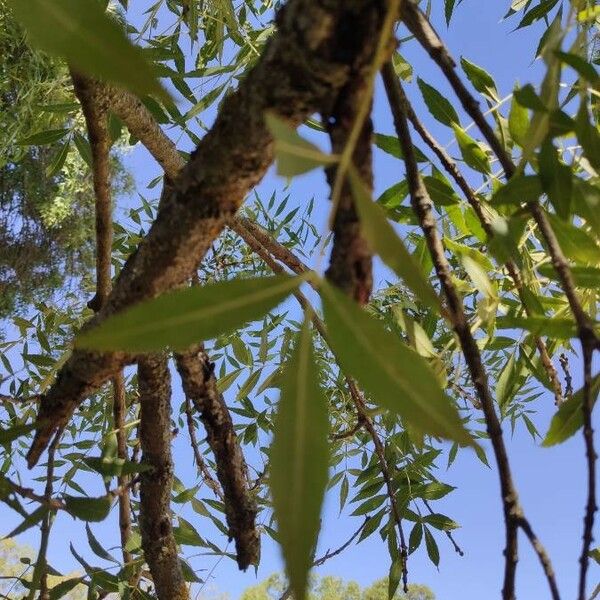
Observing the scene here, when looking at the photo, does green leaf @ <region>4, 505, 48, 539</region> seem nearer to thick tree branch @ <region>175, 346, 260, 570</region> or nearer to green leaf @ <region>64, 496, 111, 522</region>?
green leaf @ <region>64, 496, 111, 522</region>

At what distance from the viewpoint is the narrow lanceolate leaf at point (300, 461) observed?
190 mm

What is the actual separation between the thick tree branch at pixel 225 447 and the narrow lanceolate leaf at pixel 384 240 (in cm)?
35

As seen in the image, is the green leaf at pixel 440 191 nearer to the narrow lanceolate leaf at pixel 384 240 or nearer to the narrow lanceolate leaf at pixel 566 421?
the narrow lanceolate leaf at pixel 566 421

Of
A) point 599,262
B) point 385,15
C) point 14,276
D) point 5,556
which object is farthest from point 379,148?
point 14,276

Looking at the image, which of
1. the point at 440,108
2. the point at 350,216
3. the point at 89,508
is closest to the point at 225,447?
the point at 89,508

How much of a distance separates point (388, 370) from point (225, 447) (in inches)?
17.8

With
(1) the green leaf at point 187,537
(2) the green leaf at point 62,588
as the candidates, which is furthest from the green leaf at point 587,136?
(1) the green leaf at point 187,537

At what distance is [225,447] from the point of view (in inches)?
25.4

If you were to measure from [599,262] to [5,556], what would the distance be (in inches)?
122

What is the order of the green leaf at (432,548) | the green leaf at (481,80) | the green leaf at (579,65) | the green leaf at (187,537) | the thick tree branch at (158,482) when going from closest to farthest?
the green leaf at (579,65) → the green leaf at (481,80) → the thick tree branch at (158,482) → the green leaf at (187,537) → the green leaf at (432,548)

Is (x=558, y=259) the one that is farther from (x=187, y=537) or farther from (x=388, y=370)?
(x=187, y=537)

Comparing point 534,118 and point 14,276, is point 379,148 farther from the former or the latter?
point 14,276

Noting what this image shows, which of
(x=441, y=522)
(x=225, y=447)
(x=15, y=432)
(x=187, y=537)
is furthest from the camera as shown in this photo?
(x=441, y=522)

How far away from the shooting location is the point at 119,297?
39cm
